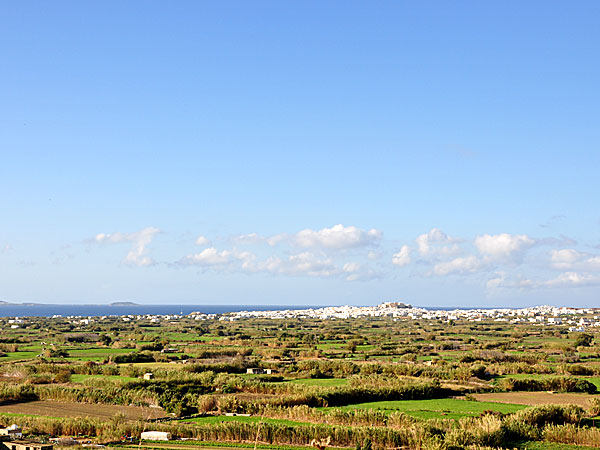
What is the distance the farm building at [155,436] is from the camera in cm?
2405

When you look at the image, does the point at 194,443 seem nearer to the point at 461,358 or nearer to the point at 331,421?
the point at 331,421

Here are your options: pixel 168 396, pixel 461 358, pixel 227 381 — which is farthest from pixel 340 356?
pixel 168 396

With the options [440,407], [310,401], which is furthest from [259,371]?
[440,407]

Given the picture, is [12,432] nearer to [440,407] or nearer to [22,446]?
[22,446]

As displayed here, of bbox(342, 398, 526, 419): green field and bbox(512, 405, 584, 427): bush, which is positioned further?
bbox(342, 398, 526, 419): green field

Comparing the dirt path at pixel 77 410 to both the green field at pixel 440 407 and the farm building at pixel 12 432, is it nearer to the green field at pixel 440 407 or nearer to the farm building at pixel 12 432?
the farm building at pixel 12 432

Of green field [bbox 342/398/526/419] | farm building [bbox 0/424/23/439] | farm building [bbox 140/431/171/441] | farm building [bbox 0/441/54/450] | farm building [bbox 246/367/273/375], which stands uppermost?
farm building [bbox 0/441/54/450]

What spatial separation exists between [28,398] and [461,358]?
39220mm

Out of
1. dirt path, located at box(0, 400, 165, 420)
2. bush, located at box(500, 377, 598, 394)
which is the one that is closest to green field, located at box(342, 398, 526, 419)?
bush, located at box(500, 377, 598, 394)

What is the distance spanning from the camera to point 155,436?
79.6 feet

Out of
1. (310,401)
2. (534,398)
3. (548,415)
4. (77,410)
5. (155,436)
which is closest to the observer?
(155,436)

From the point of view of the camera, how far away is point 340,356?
2665 inches

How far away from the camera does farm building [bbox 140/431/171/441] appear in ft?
78.9

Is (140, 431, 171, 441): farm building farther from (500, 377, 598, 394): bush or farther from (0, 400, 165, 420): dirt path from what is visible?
(500, 377, 598, 394): bush
